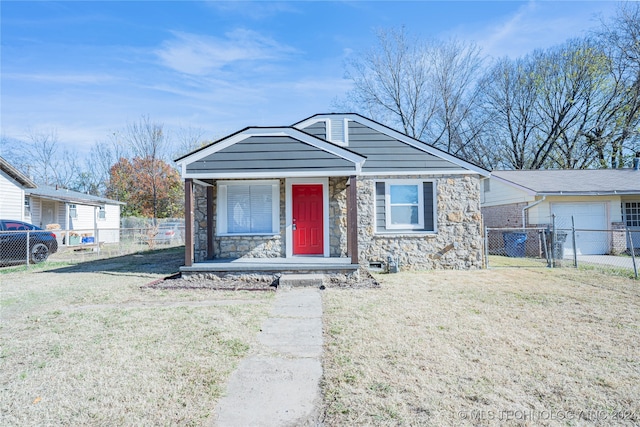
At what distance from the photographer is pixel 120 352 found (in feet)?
12.6

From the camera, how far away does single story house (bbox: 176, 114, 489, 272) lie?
9836 mm

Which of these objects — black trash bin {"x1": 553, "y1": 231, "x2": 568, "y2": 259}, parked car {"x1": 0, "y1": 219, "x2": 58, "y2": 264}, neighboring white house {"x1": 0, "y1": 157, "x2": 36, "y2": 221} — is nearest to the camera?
parked car {"x1": 0, "y1": 219, "x2": 58, "y2": 264}

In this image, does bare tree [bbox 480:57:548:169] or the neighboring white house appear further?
bare tree [bbox 480:57:548:169]

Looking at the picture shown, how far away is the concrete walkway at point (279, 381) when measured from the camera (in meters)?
2.58

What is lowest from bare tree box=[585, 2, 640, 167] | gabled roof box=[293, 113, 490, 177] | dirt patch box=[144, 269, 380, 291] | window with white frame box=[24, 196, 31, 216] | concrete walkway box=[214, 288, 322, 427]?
concrete walkway box=[214, 288, 322, 427]

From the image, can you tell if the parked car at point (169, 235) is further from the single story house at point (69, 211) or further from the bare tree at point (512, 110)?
the bare tree at point (512, 110)

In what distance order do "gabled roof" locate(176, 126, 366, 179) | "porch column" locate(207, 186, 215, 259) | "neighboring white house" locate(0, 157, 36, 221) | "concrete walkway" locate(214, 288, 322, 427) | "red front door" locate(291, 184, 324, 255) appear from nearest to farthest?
"concrete walkway" locate(214, 288, 322, 427) < "gabled roof" locate(176, 126, 366, 179) < "porch column" locate(207, 186, 215, 259) < "red front door" locate(291, 184, 324, 255) < "neighboring white house" locate(0, 157, 36, 221)

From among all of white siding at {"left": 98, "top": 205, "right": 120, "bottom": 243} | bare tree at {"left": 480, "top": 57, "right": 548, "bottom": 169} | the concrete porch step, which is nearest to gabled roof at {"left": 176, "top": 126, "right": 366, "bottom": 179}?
the concrete porch step

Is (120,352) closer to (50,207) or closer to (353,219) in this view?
(353,219)

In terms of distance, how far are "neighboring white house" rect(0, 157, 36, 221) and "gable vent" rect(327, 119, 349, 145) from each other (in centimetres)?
1494

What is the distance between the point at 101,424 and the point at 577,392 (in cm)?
379

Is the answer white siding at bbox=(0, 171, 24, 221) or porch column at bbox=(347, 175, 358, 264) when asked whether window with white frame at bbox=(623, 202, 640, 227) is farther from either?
white siding at bbox=(0, 171, 24, 221)

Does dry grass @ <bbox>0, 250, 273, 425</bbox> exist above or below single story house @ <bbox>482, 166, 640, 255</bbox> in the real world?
below

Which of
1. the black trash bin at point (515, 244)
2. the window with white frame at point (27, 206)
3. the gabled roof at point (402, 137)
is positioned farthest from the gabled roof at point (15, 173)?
the black trash bin at point (515, 244)
